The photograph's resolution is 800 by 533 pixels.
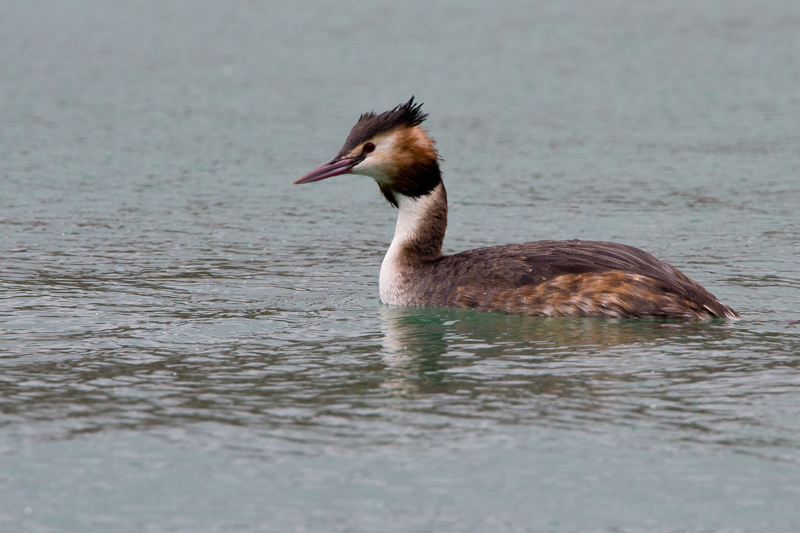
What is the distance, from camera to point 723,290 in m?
10.2

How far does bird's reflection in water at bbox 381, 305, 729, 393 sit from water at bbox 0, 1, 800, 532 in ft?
0.12

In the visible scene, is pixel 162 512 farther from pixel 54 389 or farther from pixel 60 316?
pixel 60 316

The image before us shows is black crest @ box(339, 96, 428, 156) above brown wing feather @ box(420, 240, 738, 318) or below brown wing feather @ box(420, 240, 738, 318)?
above

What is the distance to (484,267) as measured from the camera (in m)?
9.66

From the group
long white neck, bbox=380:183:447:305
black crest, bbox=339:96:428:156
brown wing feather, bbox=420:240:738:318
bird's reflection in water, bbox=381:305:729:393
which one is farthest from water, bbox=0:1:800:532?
black crest, bbox=339:96:428:156

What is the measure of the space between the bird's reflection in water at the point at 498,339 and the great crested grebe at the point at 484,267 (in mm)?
134

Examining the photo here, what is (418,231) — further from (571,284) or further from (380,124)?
(571,284)

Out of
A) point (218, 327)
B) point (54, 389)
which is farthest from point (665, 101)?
point (54, 389)

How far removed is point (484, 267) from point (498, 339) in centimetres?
119

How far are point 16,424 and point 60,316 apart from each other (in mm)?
2739

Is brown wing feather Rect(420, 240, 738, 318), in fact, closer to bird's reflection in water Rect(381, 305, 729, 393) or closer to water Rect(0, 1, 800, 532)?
bird's reflection in water Rect(381, 305, 729, 393)

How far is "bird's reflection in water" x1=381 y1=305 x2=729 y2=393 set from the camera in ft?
25.4

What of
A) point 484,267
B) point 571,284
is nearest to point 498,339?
point 571,284

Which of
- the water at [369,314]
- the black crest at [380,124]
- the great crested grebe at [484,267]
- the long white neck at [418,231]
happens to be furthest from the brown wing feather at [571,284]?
the black crest at [380,124]
